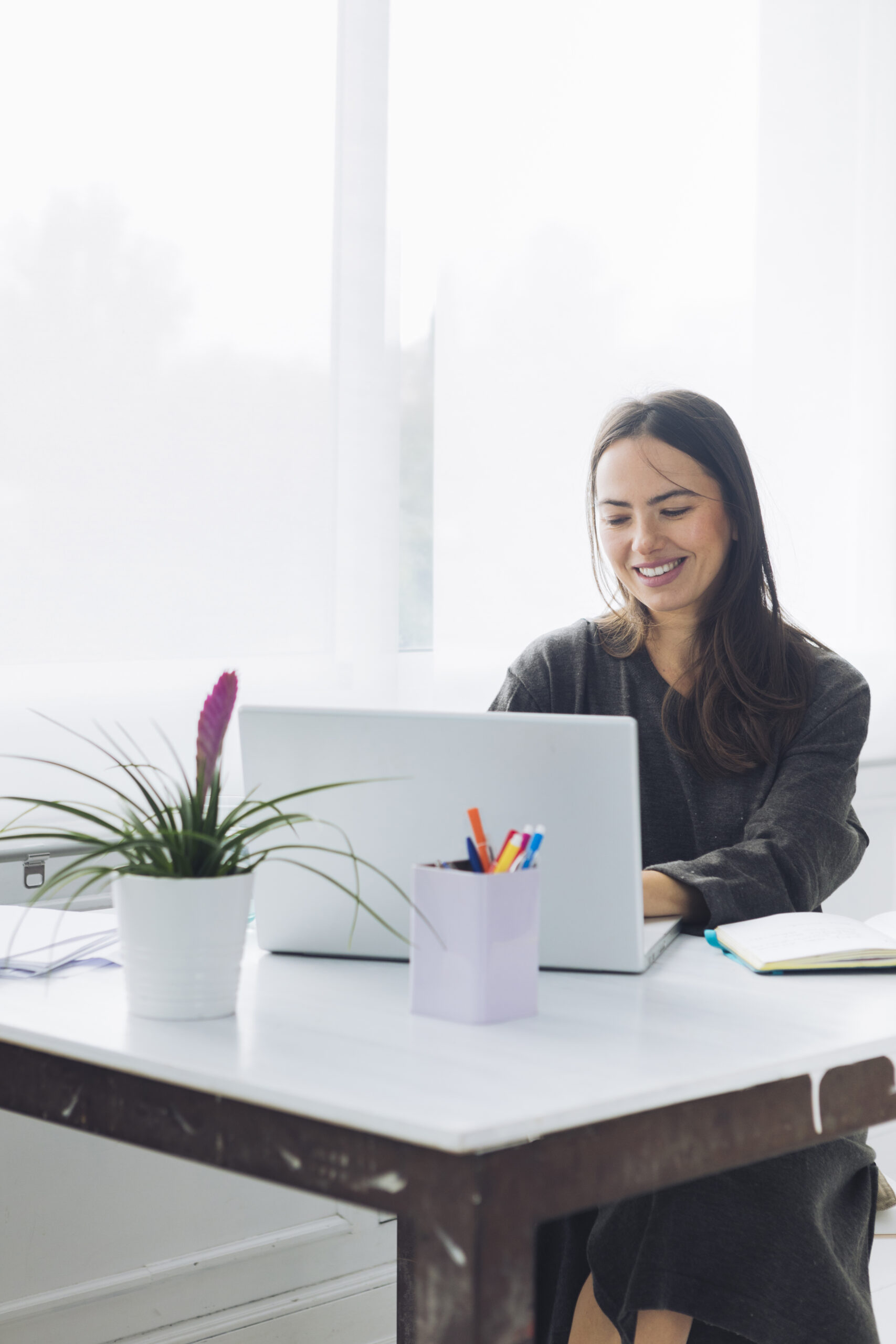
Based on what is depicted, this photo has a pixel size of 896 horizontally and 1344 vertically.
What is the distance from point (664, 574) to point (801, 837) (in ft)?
1.43

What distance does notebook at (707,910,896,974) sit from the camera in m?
1.02

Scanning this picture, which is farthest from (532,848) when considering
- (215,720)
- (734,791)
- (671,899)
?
(734,791)

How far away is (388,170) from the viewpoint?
6.45ft

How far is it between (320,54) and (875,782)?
1817mm

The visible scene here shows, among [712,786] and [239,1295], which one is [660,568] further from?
[239,1295]

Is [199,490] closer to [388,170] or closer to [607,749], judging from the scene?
[388,170]

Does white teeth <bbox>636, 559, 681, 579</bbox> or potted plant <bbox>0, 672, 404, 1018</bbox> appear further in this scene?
white teeth <bbox>636, 559, 681, 579</bbox>

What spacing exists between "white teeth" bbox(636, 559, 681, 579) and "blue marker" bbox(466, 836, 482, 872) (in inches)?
32.2

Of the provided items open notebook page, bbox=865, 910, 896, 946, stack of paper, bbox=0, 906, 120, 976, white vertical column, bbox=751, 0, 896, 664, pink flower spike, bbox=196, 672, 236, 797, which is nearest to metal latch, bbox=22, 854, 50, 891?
stack of paper, bbox=0, 906, 120, 976

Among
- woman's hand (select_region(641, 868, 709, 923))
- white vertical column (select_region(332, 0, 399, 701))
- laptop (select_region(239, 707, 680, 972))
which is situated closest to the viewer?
laptop (select_region(239, 707, 680, 972))

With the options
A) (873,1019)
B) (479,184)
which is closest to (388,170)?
(479,184)

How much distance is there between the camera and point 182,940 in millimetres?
852

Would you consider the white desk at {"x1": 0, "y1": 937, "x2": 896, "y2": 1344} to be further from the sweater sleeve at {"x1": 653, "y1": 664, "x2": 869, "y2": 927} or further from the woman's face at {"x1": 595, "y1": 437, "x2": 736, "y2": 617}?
the woman's face at {"x1": 595, "y1": 437, "x2": 736, "y2": 617}

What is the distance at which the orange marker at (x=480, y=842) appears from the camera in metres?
0.89
